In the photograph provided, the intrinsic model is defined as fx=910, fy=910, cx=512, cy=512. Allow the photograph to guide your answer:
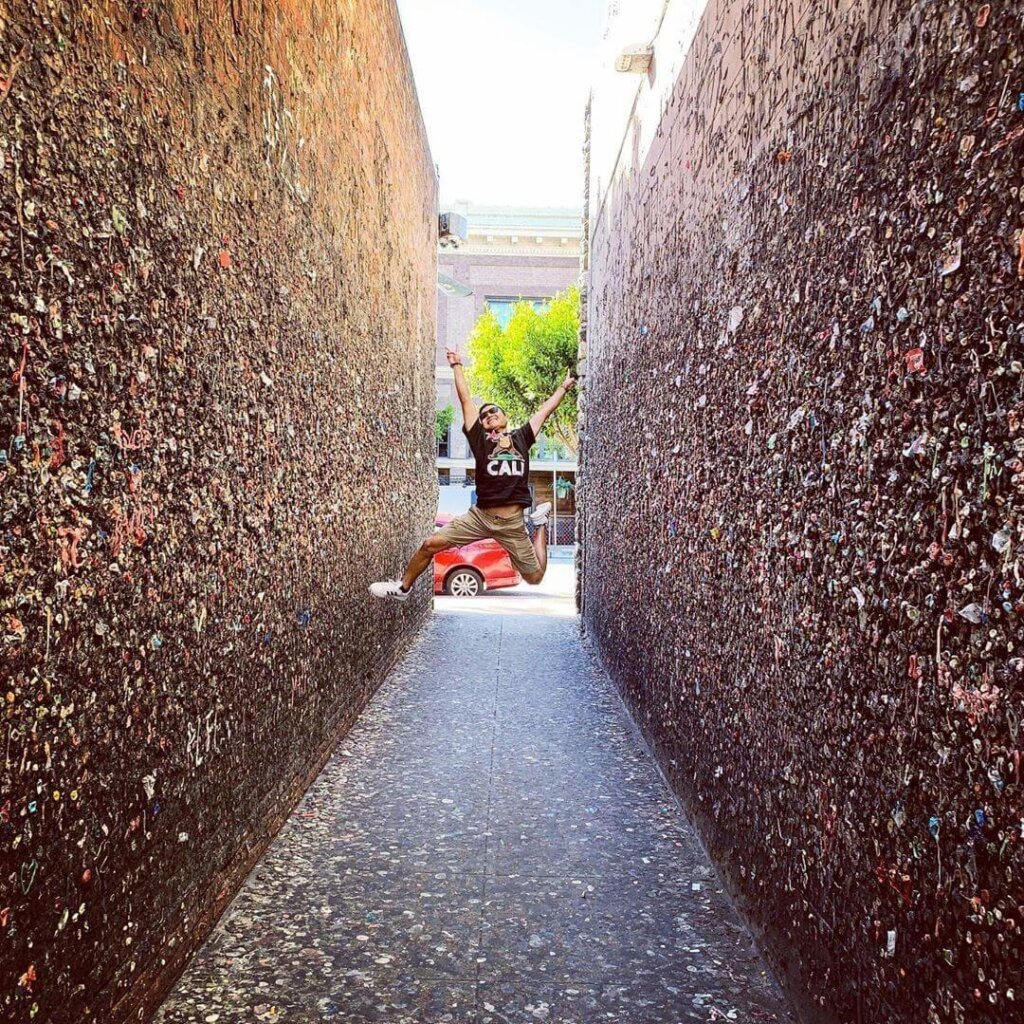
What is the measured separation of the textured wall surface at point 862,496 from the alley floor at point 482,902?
29 cm

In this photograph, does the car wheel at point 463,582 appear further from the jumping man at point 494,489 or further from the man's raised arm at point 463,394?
the man's raised arm at point 463,394

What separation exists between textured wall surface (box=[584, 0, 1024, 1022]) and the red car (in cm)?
1154

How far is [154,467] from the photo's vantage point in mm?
2438

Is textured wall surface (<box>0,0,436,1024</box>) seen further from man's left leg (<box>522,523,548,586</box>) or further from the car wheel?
the car wheel

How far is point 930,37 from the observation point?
1.86 m

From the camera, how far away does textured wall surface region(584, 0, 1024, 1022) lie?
5.25 feet

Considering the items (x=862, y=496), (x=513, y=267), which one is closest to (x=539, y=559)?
(x=862, y=496)

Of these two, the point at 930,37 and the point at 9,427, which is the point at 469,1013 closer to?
the point at 9,427

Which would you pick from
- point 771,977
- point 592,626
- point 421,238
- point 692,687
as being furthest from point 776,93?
point 421,238

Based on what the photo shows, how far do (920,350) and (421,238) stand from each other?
8.40 m

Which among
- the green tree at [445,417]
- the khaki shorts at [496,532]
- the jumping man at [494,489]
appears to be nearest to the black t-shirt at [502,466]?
the jumping man at [494,489]

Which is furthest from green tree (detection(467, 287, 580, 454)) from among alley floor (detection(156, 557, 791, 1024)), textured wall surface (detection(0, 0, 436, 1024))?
textured wall surface (detection(0, 0, 436, 1024))

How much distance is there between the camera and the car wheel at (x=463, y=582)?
15719 millimetres

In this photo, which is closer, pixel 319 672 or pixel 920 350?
pixel 920 350
